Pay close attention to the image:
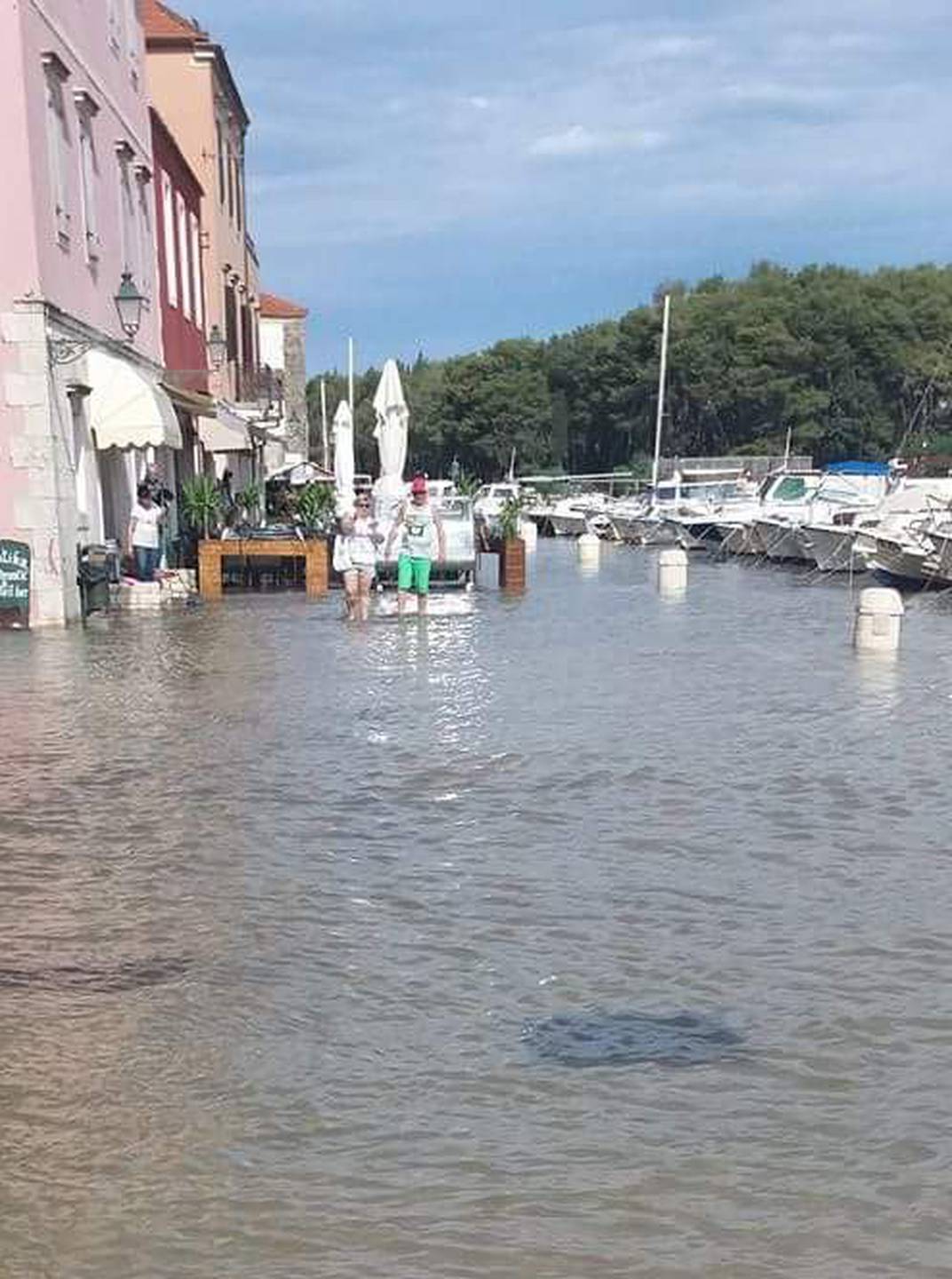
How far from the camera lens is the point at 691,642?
16.7 meters

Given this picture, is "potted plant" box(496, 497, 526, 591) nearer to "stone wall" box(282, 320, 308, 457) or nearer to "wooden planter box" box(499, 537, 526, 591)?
"wooden planter box" box(499, 537, 526, 591)

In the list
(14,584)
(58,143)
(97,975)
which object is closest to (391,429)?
(58,143)

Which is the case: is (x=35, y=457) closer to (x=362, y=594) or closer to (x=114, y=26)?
(x=362, y=594)

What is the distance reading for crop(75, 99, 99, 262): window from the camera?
65.3 ft

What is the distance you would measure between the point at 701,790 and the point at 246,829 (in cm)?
248

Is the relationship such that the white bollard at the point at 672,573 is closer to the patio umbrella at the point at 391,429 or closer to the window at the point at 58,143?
the patio umbrella at the point at 391,429

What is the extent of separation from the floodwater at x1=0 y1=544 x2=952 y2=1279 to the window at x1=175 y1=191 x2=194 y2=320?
2045 centimetres

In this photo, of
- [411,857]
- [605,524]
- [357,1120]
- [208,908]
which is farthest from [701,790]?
[605,524]

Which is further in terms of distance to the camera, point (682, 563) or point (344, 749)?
point (682, 563)

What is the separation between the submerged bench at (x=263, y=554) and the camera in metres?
22.9

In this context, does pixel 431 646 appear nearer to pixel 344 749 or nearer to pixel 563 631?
pixel 563 631

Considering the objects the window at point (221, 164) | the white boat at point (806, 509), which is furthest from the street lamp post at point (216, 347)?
the white boat at point (806, 509)

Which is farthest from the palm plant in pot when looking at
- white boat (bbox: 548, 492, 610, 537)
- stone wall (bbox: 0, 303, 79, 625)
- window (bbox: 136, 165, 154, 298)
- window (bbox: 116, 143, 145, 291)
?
white boat (bbox: 548, 492, 610, 537)

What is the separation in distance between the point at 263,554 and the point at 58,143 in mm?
6868
